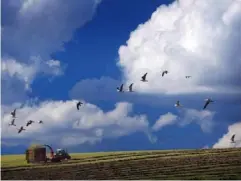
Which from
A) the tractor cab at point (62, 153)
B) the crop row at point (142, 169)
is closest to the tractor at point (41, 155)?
the tractor cab at point (62, 153)

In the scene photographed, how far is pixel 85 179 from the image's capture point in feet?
102

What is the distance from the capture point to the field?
31.4 m

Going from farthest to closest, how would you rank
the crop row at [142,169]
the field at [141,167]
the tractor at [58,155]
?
1. the tractor at [58,155]
2. the crop row at [142,169]
3. the field at [141,167]

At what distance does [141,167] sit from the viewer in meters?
34.0

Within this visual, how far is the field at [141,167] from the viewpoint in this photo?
103 feet

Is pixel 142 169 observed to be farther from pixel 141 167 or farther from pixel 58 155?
pixel 58 155

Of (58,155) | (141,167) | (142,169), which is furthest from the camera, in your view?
(58,155)

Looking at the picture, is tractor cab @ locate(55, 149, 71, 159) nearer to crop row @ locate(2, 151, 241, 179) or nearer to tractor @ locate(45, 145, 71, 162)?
tractor @ locate(45, 145, 71, 162)

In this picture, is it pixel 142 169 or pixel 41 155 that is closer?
pixel 142 169

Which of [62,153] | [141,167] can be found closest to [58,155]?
[62,153]

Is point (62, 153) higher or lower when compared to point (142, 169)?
higher

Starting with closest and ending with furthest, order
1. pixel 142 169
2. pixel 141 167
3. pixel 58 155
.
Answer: pixel 142 169
pixel 141 167
pixel 58 155

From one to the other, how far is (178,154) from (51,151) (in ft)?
26.8

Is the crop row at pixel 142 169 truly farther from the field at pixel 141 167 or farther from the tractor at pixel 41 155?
the tractor at pixel 41 155
